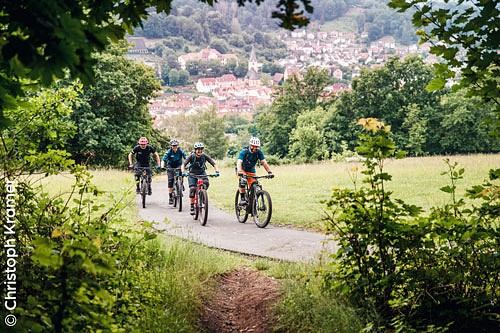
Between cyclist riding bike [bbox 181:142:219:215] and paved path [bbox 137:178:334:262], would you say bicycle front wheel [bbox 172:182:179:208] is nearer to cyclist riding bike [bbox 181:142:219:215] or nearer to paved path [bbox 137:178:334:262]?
paved path [bbox 137:178:334:262]

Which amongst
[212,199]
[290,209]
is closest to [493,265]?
[290,209]

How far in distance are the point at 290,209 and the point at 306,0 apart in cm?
1193

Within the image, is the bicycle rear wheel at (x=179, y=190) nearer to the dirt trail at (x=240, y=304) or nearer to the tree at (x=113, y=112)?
the dirt trail at (x=240, y=304)

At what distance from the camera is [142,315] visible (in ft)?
13.4

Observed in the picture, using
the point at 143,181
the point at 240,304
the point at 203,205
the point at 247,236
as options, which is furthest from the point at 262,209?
the point at 240,304

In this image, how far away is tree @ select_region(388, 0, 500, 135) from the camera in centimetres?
429

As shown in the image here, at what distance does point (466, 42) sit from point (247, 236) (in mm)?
6840

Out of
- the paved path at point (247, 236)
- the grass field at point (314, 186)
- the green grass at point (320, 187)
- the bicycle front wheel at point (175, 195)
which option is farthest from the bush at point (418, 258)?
the bicycle front wheel at point (175, 195)

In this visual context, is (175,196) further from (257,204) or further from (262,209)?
(262,209)

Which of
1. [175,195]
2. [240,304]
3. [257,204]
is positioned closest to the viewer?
[240,304]

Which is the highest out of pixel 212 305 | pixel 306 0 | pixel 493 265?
pixel 306 0

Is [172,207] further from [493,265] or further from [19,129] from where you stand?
[493,265]

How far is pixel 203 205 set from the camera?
39.0 ft

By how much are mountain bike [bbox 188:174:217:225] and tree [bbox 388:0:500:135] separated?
7756 millimetres
